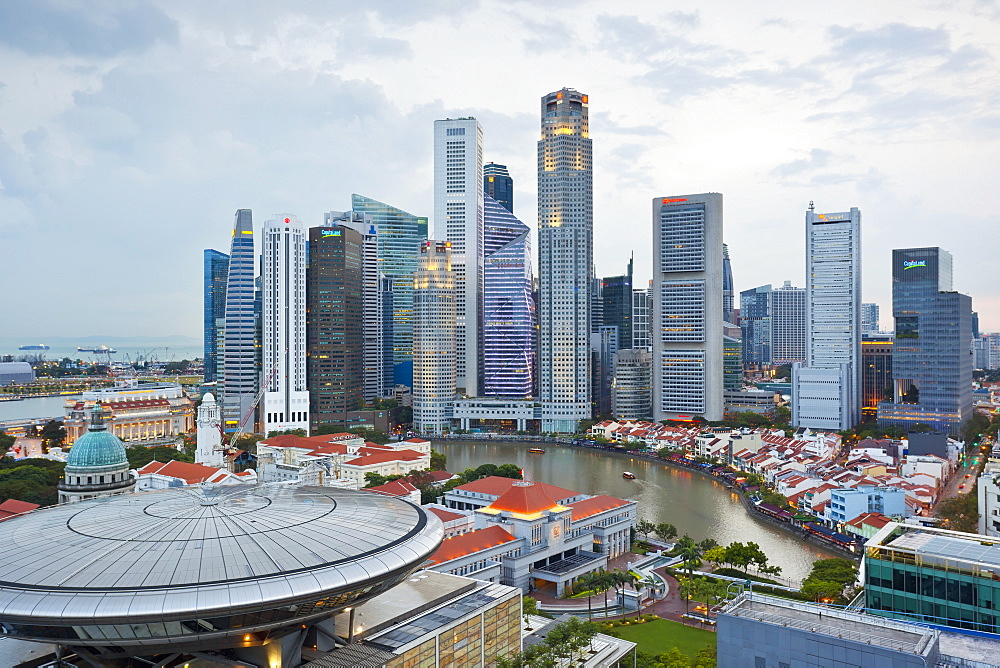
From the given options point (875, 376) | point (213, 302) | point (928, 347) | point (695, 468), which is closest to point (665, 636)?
point (695, 468)

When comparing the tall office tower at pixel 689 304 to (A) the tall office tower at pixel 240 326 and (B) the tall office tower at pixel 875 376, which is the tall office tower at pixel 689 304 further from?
(A) the tall office tower at pixel 240 326

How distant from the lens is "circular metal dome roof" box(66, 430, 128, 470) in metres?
27.6

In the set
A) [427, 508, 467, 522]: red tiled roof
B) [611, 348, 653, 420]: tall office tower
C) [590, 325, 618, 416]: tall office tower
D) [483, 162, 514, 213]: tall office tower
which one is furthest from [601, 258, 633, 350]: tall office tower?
[427, 508, 467, 522]: red tiled roof

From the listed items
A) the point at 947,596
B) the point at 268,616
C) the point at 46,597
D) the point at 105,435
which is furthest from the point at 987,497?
the point at 105,435

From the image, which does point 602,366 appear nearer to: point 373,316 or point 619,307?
point 619,307

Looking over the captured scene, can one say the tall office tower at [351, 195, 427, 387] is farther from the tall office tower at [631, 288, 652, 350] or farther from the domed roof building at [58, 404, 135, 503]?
the domed roof building at [58, 404, 135, 503]

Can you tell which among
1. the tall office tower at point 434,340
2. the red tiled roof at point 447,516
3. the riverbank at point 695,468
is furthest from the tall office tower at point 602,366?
the red tiled roof at point 447,516

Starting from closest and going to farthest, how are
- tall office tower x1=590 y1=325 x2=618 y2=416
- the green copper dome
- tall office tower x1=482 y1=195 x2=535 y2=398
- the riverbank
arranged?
the green copper dome < the riverbank < tall office tower x1=482 y1=195 x2=535 y2=398 < tall office tower x1=590 y1=325 x2=618 y2=416

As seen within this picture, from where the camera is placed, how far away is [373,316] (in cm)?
8650

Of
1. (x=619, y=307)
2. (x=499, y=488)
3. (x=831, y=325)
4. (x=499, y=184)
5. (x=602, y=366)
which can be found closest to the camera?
(x=499, y=488)

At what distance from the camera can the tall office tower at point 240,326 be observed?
6375 centimetres

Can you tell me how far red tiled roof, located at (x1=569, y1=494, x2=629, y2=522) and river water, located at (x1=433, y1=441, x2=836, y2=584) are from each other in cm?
419

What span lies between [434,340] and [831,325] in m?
35.4

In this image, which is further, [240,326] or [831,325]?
[240,326]
